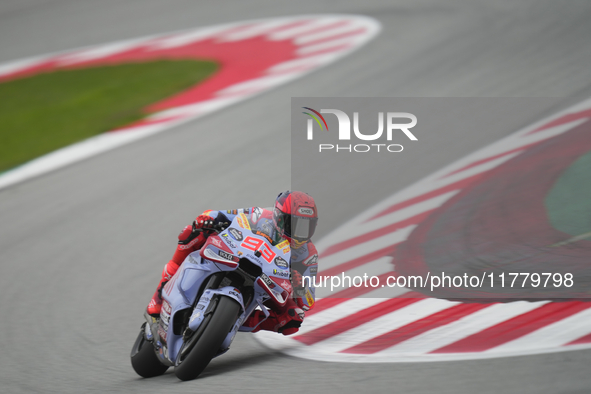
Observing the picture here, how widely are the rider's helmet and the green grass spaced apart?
804 centimetres

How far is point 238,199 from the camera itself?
8.71 meters

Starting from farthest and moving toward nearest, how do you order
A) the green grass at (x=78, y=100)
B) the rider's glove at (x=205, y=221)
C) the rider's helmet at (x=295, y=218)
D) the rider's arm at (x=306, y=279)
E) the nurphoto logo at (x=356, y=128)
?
the green grass at (x=78, y=100) < the nurphoto logo at (x=356, y=128) < the rider's arm at (x=306, y=279) < the rider's glove at (x=205, y=221) < the rider's helmet at (x=295, y=218)

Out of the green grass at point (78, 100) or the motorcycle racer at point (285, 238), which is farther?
the green grass at point (78, 100)

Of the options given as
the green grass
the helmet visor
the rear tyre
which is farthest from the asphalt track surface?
the green grass

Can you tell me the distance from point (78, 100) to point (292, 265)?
1013 cm

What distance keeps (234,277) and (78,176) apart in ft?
21.3

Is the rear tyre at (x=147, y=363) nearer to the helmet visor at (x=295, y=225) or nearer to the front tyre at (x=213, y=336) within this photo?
the front tyre at (x=213, y=336)

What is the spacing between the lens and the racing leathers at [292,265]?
4895 millimetres

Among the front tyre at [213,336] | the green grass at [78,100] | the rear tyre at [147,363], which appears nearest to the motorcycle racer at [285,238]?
the rear tyre at [147,363]

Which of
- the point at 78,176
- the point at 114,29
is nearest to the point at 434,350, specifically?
the point at 78,176

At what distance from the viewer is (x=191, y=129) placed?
444 inches

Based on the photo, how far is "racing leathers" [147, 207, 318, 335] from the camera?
4.89 m

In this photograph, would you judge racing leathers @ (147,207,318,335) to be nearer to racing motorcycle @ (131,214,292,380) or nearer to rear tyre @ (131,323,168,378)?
racing motorcycle @ (131,214,292,380)

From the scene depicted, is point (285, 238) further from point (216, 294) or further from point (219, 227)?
point (216, 294)
